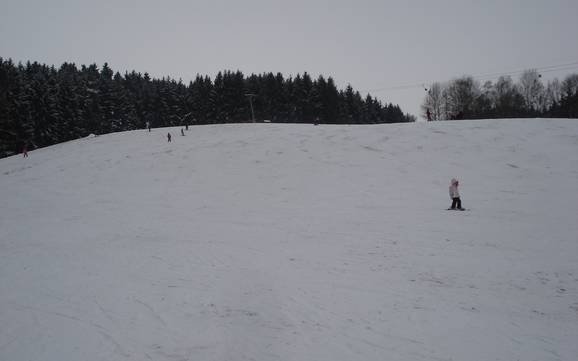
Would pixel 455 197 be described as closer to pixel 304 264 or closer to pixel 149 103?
pixel 304 264

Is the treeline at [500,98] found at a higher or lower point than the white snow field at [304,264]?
higher

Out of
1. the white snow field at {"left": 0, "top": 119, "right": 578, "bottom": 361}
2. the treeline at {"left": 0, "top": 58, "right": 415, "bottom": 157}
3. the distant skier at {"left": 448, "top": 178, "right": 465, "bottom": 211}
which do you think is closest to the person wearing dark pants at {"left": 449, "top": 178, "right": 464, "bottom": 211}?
the distant skier at {"left": 448, "top": 178, "right": 465, "bottom": 211}

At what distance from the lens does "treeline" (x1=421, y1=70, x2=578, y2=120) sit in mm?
75875

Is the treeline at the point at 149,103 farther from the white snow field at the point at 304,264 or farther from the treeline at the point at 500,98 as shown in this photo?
the white snow field at the point at 304,264

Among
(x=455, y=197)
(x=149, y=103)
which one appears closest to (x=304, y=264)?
(x=455, y=197)

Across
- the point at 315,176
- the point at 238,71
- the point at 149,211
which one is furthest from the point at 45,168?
the point at 238,71

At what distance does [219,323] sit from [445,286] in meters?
5.51

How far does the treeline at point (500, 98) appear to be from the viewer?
249ft

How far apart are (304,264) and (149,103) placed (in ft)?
277

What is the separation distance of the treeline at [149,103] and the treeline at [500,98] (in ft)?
72.1

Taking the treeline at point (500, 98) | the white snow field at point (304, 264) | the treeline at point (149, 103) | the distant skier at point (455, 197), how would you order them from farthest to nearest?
the treeline at point (500, 98)
the treeline at point (149, 103)
the distant skier at point (455, 197)
the white snow field at point (304, 264)

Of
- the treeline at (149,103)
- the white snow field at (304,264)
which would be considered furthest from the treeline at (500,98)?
the white snow field at (304,264)

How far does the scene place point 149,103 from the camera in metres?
83.9

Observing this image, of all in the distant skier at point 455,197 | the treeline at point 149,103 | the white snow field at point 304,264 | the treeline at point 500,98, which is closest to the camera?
the white snow field at point 304,264
